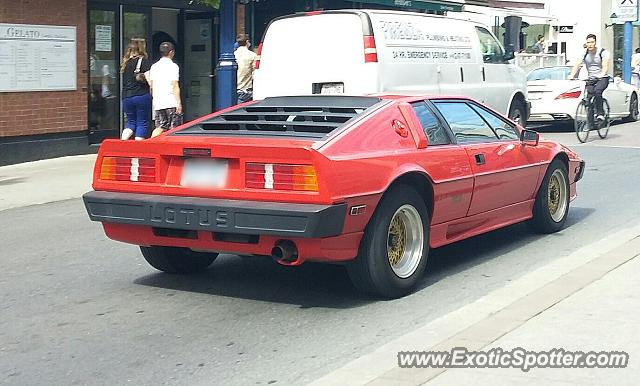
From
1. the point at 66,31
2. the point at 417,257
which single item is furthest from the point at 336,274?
the point at 66,31

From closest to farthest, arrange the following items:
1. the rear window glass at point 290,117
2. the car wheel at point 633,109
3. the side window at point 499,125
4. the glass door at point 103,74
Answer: the rear window glass at point 290,117
the side window at point 499,125
the glass door at point 103,74
the car wheel at point 633,109

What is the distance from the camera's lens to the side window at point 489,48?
1582cm

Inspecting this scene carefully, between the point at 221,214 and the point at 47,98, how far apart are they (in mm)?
9917

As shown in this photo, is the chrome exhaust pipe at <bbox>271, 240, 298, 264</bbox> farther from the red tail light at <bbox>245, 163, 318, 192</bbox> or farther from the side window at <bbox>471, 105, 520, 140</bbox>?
the side window at <bbox>471, 105, 520, 140</bbox>

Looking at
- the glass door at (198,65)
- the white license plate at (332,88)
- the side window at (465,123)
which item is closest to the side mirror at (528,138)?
the side window at (465,123)

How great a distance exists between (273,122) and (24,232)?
3.67 meters

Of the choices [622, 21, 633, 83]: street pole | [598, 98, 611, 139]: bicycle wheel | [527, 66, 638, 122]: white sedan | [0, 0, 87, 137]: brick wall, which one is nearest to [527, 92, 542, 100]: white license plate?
[527, 66, 638, 122]: white sedan

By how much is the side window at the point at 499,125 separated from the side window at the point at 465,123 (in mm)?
88

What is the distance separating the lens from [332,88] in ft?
43.9

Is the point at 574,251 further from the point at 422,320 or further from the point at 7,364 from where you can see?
the point at 7,364

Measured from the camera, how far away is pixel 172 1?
702 inches

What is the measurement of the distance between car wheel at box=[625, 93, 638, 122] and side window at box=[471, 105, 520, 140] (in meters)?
14.6

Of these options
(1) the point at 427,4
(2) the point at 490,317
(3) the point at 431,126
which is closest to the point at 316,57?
(3) the point at 431,126

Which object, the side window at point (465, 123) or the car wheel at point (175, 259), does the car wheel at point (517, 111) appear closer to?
the side window at point (465, 123)
